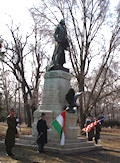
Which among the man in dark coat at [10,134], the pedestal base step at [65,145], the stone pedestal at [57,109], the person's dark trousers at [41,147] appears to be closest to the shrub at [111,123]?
the pedestal base step at [65,145]

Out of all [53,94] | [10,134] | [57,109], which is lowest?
[10,134]

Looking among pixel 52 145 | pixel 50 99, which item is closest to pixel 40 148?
pixel 52 145

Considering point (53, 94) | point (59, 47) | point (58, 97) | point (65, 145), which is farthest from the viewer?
point (59, 47)

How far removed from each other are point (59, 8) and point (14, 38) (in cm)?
975

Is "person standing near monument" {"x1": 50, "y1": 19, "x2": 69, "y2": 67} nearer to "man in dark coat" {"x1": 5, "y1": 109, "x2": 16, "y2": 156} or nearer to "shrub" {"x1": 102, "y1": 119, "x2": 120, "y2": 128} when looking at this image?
"man in dark coat" {"x1": 5, "y1": 109, "x2": 16, "y2": 156}

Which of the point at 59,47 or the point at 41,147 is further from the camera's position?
the point at 59,47

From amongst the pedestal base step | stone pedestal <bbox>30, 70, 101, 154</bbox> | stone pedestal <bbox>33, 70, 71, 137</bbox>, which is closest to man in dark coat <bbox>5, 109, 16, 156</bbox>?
the pedestal base step

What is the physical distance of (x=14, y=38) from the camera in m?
25.9

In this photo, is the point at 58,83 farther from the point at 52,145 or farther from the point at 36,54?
the point at 36,54

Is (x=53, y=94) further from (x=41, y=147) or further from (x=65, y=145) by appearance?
(x=41, y=147)

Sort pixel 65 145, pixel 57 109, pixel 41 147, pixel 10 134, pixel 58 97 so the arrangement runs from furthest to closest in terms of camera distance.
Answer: pixel 58 97 → pixel 57 109 → pixel 65 145 → pixel 41 147 → pixel 10 134

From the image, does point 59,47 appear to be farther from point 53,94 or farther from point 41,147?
point 41,147

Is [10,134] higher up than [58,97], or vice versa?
[58,97]

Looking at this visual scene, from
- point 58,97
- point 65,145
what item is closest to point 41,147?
point 65,145
